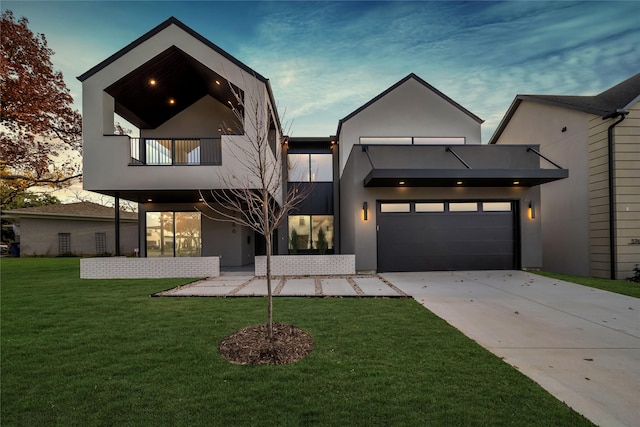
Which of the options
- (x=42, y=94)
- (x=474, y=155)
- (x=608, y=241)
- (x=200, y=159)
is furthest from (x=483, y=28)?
(x=42, y=94)

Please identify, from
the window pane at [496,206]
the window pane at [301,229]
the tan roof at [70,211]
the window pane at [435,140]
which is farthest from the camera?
the tan roof at [70,211]

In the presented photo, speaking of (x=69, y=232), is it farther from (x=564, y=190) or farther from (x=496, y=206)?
(x=564, y=190)

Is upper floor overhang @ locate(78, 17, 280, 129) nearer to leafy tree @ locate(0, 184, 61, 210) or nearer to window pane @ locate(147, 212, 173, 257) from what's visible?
window pane @ locate(147, 212, 173, 257)

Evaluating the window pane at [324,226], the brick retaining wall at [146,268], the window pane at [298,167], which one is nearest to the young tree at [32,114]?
the brick retaining wall at [146,268]

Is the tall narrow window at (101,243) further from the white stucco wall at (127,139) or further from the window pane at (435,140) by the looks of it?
the window pane at (435,140)

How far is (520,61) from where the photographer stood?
47.4 feet

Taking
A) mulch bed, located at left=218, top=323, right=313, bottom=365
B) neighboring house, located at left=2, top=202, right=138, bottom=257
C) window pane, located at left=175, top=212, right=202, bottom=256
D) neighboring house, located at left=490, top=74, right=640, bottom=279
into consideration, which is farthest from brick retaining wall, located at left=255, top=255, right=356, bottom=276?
neighboring house, located at left=2, top=202, right=138, bottom=257

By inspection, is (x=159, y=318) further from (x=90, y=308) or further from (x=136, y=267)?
(x=136, y=267)

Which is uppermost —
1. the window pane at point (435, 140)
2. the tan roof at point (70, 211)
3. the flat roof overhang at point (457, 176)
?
the window pane at point (435, 140)

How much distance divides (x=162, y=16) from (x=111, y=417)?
14.2m

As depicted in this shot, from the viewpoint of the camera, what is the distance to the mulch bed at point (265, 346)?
3.46m

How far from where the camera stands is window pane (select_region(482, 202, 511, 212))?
10.7 metres

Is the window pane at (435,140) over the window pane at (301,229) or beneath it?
over

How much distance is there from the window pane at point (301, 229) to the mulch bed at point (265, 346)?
1111cm
